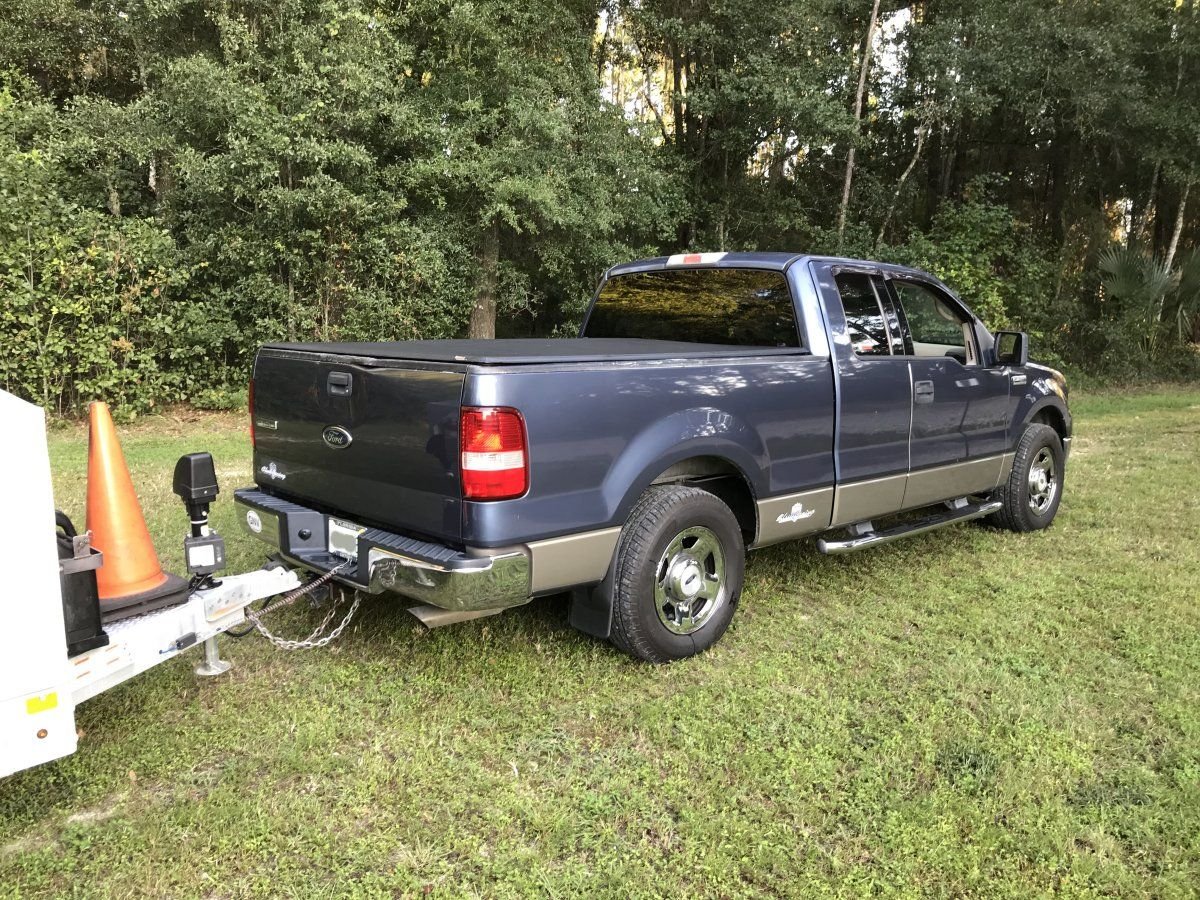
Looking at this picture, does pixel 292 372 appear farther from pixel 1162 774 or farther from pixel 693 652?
pixel 1162 774

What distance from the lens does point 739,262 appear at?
466cm

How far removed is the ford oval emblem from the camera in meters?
3.44

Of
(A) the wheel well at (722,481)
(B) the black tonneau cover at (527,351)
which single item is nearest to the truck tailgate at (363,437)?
(B) the black tonneau cover at (527,351)

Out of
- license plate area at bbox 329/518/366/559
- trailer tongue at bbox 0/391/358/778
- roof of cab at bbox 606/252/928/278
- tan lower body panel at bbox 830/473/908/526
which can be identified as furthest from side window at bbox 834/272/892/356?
trailer tongue at bbox 0/391/358/778

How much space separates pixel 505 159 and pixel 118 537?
9.62m

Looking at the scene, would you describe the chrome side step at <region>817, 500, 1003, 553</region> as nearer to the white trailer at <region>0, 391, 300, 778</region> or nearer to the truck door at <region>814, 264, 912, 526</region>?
the truck door at <region>814, 264, 912, 526</region>

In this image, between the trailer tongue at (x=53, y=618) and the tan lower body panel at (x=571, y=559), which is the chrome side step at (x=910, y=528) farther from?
the trailer tongue at (x=53, y=618)

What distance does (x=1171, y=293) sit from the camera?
51.2ft

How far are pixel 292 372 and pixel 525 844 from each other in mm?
2226

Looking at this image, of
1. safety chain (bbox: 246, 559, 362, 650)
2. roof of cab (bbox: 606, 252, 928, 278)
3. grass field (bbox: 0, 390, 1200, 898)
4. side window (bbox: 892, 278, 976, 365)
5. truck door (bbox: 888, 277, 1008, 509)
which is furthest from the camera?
side window (bbox: 892, 278, 976, 365)

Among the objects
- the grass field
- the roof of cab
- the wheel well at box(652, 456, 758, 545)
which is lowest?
the grass field

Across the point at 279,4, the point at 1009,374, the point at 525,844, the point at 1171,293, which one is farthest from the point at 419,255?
the point at 1171,293

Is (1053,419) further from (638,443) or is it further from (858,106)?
(858,106)

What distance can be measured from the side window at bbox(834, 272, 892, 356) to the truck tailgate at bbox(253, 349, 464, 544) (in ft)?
8.04
